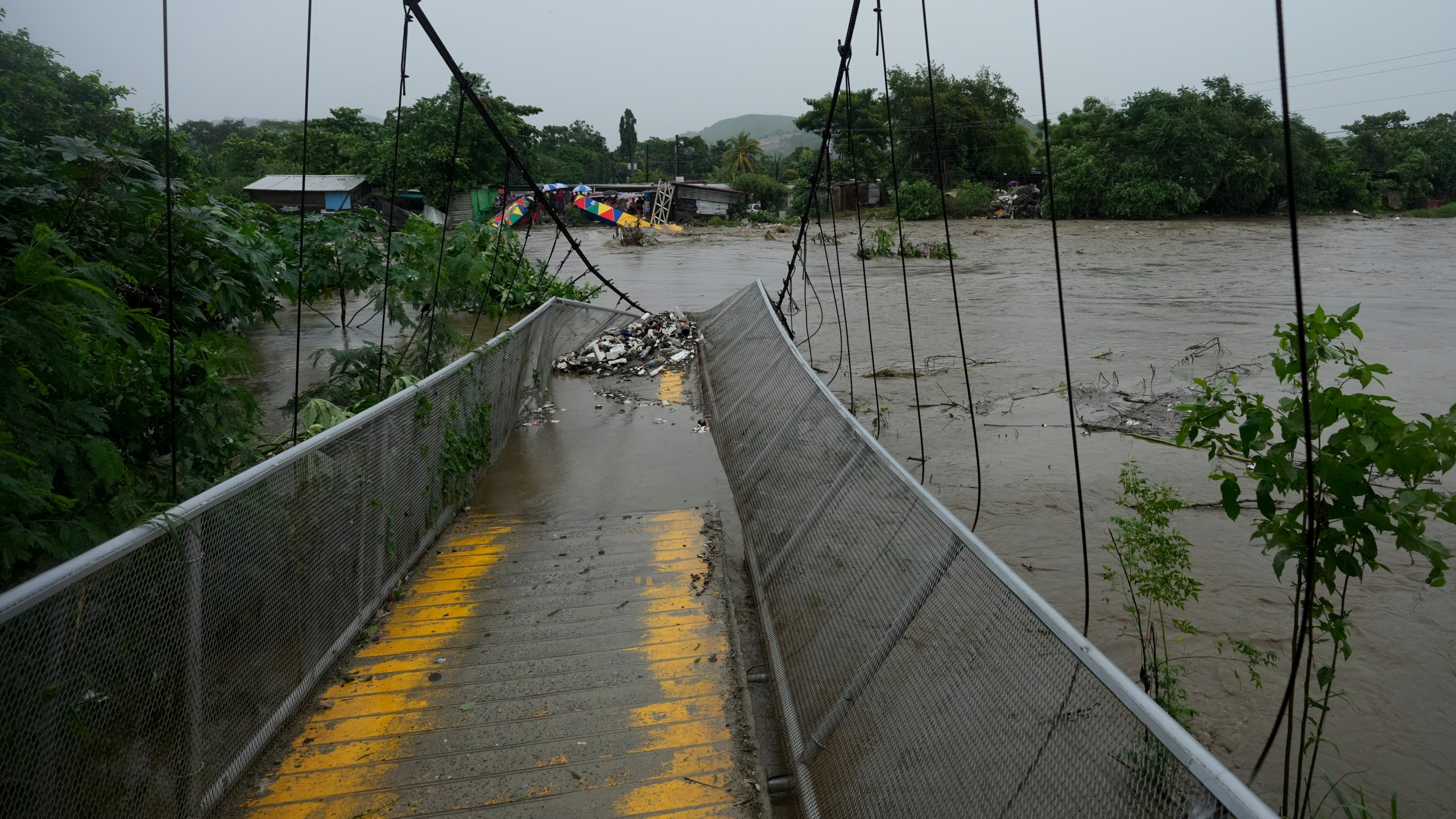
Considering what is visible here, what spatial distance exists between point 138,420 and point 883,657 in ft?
11.5

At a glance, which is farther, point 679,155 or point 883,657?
point 679,155

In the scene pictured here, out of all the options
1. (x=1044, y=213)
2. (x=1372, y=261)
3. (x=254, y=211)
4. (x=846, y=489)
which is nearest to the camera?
(x=846, y=489)

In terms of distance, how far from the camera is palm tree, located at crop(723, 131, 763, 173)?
233ft

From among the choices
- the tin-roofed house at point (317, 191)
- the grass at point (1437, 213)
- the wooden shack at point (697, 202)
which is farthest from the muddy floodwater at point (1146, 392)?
the wooden shack at point (697, 202)

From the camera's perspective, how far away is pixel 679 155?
78.4m

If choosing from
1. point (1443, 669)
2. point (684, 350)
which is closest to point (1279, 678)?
point (1443, 669)

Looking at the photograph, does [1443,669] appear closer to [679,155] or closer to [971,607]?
[971,607]

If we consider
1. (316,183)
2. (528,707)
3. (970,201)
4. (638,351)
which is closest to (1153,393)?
(638,351)

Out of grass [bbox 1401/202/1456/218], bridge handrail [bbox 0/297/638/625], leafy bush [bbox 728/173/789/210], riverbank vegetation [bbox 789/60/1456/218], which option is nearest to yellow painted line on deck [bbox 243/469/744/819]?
bridge handrail [bbox 0/297/638/625]

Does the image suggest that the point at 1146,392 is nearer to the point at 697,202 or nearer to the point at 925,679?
the point at 925,679

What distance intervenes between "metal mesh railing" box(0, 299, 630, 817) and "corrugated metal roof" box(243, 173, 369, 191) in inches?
1523

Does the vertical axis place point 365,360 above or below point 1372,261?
below

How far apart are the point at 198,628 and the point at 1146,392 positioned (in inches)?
385

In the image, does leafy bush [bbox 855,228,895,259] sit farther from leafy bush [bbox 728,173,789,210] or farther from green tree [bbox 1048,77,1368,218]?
leafy bush [bbox 728,173,789,210]
